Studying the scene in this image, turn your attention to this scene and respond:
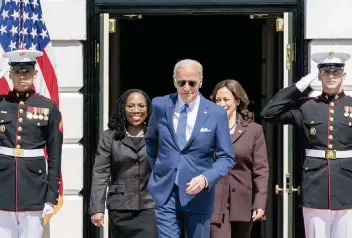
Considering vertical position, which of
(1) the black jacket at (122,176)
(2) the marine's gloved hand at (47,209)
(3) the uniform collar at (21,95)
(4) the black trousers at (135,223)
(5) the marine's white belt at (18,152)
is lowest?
(4) the black trousers at (135,223)

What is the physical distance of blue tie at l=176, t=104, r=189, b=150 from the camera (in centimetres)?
552

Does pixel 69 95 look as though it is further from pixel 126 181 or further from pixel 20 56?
pixel 126 181

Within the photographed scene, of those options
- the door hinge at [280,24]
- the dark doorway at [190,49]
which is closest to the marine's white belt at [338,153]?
the door hinge at [280,24]

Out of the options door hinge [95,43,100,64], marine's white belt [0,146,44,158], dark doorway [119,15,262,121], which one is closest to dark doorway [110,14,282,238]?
dark doorway [119,15,262,121]

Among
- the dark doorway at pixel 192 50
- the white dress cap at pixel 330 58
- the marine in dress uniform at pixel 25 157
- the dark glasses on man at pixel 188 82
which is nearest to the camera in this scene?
the dark glasses on man at pixel 188 82

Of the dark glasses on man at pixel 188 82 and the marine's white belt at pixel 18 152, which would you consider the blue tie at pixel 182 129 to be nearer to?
the dark glasses on man at pixel 188 82

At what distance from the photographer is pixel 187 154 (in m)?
5.50

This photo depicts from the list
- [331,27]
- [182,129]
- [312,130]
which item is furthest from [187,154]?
[331,27]

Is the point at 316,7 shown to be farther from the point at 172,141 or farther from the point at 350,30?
the point at 172,141

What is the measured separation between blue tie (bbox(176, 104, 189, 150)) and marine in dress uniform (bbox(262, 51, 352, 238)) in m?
0.92

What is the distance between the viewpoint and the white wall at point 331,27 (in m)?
7.08

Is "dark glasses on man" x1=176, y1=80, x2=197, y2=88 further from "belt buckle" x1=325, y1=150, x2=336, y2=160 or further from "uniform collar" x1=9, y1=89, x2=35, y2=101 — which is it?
"uniform collar" x1=9, y1=89, x2=35, y2=101

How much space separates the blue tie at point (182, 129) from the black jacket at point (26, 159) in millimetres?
1003

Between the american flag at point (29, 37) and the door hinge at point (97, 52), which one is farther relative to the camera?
the door hinge at point (97, 52)
